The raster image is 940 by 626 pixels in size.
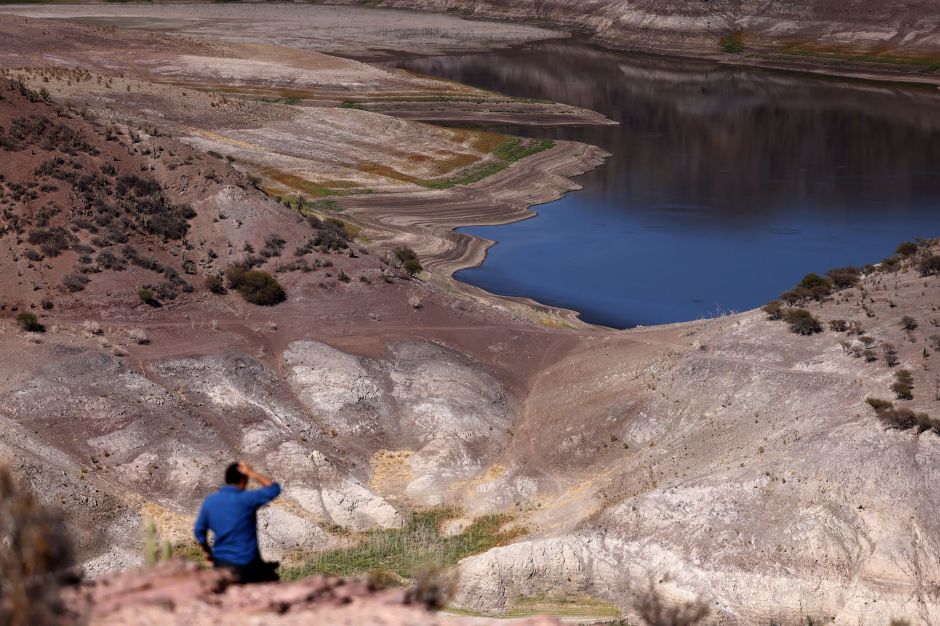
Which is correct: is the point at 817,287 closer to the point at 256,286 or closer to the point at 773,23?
Result: the point at 256,286

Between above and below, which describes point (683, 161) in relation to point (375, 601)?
below

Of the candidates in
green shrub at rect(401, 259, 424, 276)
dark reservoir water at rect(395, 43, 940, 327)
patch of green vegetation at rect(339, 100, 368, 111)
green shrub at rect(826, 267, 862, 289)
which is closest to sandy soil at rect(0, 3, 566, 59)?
dark reservoir water at rect(395, 43, 940, 327)

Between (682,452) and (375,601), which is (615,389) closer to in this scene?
(682,452)

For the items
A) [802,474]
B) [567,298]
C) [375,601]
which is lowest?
[567,298]

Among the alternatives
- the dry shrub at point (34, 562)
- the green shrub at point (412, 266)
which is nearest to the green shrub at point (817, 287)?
the green shrub at point (412, 266)

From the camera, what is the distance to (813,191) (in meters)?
94.0

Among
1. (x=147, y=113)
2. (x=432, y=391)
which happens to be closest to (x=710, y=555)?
(x=432, y=391)

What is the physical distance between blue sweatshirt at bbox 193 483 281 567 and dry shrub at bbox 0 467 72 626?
7.55ft

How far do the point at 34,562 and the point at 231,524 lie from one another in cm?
292

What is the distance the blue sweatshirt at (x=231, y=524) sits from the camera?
14.0m

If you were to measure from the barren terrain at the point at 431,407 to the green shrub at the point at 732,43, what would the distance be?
120242mm

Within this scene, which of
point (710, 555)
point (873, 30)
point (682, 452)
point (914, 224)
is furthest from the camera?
point (873, 30)

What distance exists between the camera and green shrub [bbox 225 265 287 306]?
4709 cm

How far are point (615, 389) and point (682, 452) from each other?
18.7 feet
